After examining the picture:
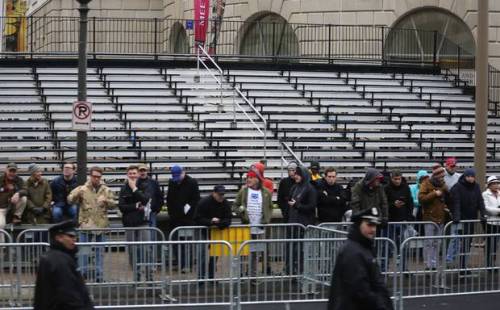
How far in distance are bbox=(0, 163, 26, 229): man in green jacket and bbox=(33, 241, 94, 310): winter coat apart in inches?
319

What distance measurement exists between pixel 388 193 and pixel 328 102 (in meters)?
11.9

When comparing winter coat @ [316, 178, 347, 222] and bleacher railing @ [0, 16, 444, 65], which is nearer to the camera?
winter coat @ [316, 178, 347, 222]

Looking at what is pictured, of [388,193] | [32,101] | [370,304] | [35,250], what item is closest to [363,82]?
[32,101]

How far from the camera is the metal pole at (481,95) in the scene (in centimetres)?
1888

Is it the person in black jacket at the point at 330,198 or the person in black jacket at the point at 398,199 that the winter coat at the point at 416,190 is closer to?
the person in black jacket at the point at 398,199

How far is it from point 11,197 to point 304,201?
462 centimetres

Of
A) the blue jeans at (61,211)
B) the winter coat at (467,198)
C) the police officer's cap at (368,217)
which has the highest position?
the police officer's cap at (368,217)

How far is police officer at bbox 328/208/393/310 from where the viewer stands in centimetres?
975

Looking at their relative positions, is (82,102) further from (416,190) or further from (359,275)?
(359,275)

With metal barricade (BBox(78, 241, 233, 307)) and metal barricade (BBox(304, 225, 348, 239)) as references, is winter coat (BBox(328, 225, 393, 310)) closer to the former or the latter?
metal barricade (BBox(78, 241, 233, 307))

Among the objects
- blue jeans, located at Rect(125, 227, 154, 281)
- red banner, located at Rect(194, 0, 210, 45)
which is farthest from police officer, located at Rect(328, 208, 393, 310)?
red banner, located at Rect(194, 0, 210, 45)

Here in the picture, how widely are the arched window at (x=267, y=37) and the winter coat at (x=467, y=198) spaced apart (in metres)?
18.6

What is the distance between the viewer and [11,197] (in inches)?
712

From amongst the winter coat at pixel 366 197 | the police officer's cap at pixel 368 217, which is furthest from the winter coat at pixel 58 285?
the winter coat at pixel 366 197
